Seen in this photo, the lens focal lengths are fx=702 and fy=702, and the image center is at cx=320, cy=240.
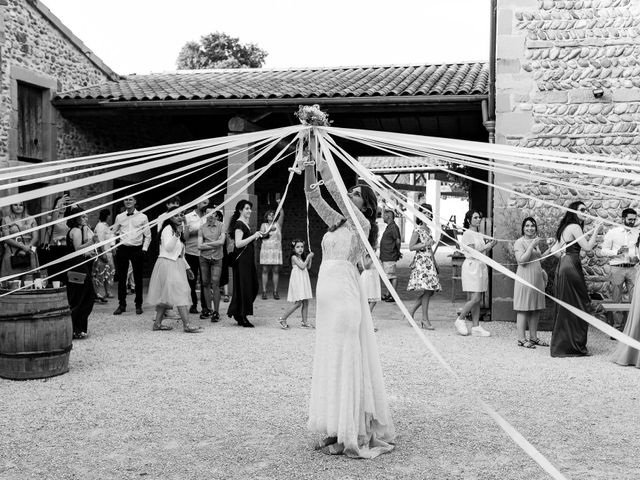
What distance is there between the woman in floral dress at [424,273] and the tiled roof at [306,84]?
133 inches

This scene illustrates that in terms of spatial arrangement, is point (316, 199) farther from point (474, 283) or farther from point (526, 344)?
point (474, 283)

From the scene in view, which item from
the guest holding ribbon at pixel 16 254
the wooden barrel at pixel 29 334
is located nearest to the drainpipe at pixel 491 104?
the wooden barrel at pixel 29 334

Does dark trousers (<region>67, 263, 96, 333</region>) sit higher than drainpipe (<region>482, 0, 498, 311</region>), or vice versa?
drainpipe (<region>482, 0, 498, 311</region>)

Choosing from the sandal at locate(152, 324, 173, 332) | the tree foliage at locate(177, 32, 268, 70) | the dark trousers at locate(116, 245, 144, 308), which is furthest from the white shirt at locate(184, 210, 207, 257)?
the tree foliage at locate(177, 32, 268, 70)

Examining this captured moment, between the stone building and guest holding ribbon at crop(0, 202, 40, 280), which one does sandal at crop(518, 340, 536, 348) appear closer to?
guest holding ribbon at crop(0, 202, 40, 280)

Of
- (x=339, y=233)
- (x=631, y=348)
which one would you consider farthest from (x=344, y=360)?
(x=631, y=348)

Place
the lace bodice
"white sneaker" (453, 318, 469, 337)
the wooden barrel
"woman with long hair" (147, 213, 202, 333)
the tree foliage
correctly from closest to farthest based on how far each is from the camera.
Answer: the lace bodice → the wooden barrel → "woman with long hair" (147, 213, 202, 333) → "white sneaker" (453, 318, 469, 337) → the tree foliage

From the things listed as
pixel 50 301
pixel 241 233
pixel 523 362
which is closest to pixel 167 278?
pixel 241 233

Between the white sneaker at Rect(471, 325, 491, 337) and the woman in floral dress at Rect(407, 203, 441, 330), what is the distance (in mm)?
557

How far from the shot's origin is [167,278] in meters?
8.04

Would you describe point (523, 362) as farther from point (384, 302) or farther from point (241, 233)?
point (384, 302)

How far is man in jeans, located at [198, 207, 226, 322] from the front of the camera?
9.41 meters

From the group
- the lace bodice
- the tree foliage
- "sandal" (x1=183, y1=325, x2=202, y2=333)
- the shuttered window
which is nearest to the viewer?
the lace bodice

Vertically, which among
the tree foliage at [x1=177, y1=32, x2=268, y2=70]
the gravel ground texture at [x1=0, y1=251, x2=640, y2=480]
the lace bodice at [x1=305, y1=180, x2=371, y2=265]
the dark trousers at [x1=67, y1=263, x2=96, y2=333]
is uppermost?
the tree foliage at [x1=177, y1=32, x2=268, y2=70]
